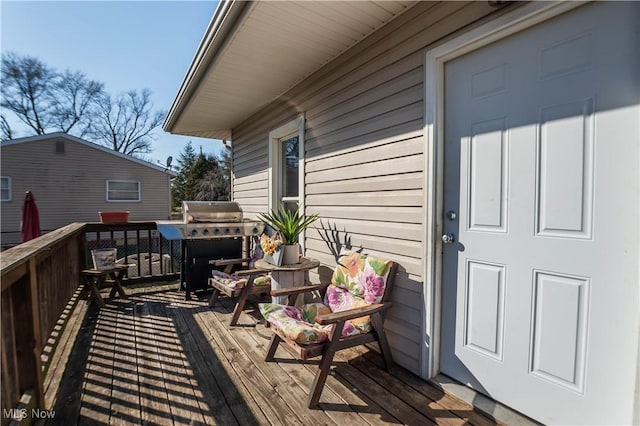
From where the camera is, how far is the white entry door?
1430 millimetres

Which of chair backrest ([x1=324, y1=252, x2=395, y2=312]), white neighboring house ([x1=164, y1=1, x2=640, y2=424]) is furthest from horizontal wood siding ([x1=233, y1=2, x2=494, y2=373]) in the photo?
chair backrest ([x1=324, y1=252, x2=395, y2=312])

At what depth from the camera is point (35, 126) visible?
52.5 ft

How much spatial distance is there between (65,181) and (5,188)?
165 cm

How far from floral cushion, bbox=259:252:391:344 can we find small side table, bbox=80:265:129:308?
2.65 m

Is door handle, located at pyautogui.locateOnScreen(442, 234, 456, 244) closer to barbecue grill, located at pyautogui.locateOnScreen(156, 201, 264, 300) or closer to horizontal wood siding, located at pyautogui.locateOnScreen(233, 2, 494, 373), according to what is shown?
horizontal wood siding, located at pyautogui.locateOnScreen(233, 2, 494, 373)

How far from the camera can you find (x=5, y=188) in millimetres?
10672

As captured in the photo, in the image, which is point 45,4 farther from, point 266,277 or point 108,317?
point 266,277

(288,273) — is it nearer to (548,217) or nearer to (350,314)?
(350,314)

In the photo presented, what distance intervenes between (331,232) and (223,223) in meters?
1.83

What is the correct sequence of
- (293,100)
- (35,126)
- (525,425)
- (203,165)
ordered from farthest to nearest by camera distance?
(203,165)
(35,126)
(293,100)
(525,425)

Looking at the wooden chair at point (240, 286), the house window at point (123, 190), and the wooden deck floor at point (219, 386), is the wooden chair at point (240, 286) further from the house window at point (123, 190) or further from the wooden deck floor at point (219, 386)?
the house window at point (123, 190)

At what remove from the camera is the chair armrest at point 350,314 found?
75.0 inches

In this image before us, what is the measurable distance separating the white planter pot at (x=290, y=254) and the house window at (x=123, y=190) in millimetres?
11818

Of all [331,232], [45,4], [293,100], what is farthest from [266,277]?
[45,4]
